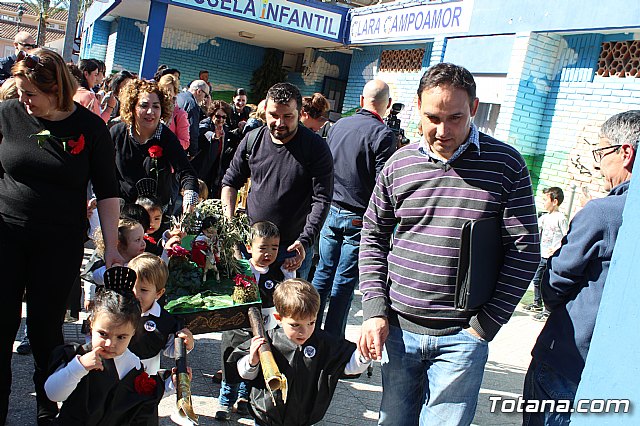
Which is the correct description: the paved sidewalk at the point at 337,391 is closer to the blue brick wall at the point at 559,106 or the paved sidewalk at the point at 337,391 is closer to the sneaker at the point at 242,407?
the sneaker at the point at 242,407

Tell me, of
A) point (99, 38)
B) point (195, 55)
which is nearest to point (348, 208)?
point (195, 55)

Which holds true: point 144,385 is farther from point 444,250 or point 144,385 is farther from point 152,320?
point 444,250

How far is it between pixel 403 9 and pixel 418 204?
445 inches

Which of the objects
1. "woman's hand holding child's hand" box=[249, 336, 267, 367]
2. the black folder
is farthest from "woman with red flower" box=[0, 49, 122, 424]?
the black folder

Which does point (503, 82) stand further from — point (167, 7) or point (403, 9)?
point (167, 7)

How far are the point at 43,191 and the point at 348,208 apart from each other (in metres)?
2.37

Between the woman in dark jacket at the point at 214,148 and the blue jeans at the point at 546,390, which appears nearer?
the blue jeans at the point at 546,390

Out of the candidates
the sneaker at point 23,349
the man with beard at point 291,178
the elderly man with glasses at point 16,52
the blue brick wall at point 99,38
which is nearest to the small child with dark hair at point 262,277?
the man with beard at point 291,178

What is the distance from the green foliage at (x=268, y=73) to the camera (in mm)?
19531

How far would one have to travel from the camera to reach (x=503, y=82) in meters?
10.5

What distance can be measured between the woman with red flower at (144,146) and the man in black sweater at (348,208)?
1.13 m

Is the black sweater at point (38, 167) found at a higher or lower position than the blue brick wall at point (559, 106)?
lower

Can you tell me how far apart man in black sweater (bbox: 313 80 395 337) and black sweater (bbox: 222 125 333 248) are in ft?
1.77

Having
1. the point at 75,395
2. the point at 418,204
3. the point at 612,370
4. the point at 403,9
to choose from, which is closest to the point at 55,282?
the point at 75,395
